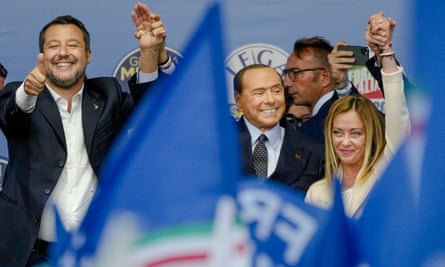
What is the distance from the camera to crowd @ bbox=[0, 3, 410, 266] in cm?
438

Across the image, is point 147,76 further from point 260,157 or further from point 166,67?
point 260,157

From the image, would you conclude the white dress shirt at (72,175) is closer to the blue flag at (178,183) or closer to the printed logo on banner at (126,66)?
the printed logo on banner at (126,66)

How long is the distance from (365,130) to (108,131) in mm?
947

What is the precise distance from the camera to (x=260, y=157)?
4.79 m

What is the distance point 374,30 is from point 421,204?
216cm

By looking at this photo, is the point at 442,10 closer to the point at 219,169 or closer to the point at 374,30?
the point at 219,169

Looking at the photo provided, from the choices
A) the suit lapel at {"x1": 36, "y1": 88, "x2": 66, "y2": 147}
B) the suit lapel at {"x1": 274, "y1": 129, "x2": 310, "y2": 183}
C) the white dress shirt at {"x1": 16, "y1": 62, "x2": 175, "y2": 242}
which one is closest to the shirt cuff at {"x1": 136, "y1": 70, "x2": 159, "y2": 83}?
the white dress shirt at {"x1": 16, "y1": 62, "x2": 175, "y2": 242}

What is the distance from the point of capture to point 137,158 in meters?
2.34

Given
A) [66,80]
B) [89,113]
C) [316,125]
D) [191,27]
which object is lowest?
[316,125]

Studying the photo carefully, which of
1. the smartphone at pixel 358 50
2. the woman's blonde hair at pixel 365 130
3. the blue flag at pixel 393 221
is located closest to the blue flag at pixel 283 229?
the blue flag at pixel 393 221

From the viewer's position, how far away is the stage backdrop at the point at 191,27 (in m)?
5.81

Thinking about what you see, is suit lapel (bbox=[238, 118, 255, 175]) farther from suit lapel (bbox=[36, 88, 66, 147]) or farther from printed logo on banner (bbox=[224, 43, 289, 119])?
printed logo on banner (bbox=[224, 43, 289, 119])

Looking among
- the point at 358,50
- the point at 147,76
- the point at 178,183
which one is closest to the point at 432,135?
the point at 178,183

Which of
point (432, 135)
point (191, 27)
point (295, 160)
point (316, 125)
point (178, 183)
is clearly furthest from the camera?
point (191, 27)
